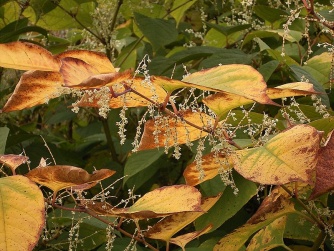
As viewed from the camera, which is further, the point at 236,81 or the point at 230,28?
the point at 230,28

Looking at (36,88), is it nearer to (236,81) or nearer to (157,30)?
(236,81)

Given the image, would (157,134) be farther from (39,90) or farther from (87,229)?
(87,229)

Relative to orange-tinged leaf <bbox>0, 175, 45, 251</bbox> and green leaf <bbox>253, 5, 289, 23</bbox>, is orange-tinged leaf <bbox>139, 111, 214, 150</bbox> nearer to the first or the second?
orange-tinged leaf <bbox>0, 175, 45, 251</bbox>

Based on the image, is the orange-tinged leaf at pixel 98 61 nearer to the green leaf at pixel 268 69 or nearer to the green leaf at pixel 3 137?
the green leaf at pixel 3 137

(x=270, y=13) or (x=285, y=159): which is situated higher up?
(x=285, y=159)

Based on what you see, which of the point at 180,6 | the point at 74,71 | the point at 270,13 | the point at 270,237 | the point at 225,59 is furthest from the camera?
the point at 180,6

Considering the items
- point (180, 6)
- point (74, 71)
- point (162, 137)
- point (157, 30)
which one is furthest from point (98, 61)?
Answer: point (180, 6)
